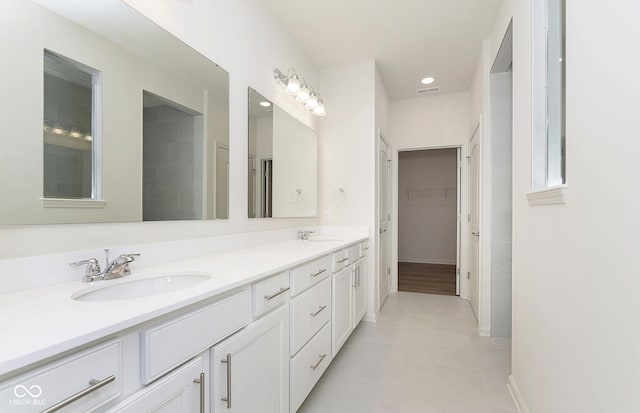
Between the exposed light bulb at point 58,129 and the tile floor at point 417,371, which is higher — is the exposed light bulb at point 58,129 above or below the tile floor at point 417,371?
above

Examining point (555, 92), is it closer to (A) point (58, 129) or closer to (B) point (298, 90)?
(B) point (298, 90)

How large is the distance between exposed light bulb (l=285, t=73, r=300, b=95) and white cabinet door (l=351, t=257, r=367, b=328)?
1.56m

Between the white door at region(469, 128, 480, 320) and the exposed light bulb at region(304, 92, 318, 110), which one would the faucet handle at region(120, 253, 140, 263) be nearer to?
the exposed light bulb at region(304, 92, 318, 110)

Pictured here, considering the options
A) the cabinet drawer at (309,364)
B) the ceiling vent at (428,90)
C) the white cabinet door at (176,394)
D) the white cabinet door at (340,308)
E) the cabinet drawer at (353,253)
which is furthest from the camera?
the ceiling vent at (428,90)

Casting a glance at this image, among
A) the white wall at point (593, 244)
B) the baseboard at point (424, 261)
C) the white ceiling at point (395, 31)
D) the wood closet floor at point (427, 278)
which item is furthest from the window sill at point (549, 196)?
the baseboard at point (424, 261)

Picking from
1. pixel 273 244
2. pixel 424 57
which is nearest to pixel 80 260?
pixel 273 244

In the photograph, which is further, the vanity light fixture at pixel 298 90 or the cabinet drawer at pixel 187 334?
the vanity light fixture at pixel 298 90

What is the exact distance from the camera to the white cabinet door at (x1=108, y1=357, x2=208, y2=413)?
28.0 inches

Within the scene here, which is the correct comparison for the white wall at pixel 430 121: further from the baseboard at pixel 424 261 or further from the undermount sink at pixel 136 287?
the undermount sink at pixel 136 287

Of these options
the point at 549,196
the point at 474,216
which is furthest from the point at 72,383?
the point at 474,216

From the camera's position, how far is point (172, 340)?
0.81 meters

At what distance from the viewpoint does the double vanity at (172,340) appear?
570 mm

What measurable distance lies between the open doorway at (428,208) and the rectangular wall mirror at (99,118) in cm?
517
